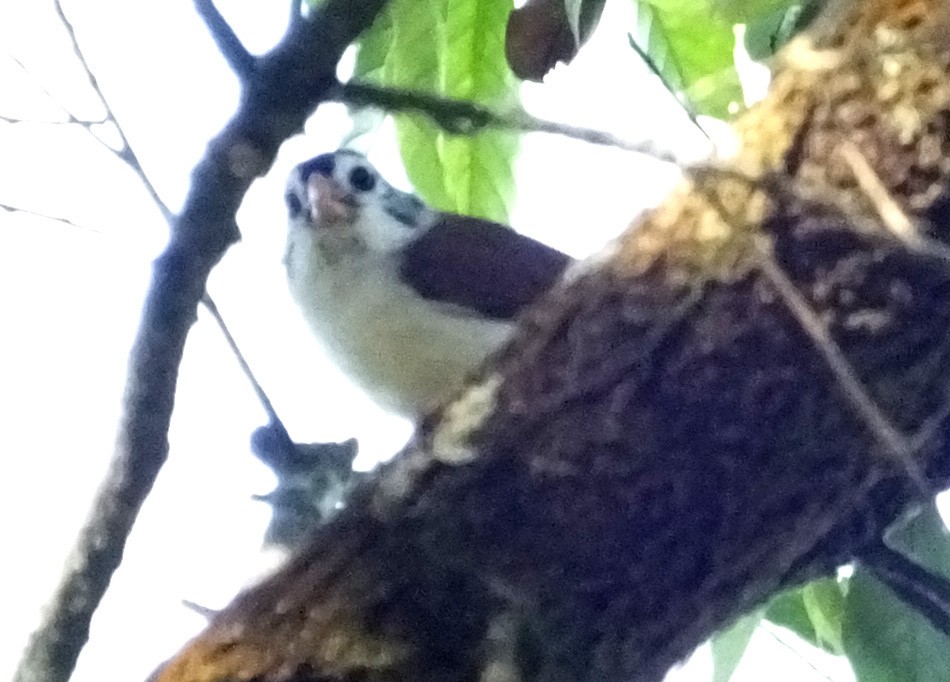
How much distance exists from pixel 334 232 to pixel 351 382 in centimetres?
36

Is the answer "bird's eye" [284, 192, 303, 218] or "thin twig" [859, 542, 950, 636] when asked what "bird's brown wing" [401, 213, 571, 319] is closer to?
"bird's eye" [284, 192, 303, 218]

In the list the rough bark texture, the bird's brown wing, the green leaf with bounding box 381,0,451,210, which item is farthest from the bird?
the rough bark texture

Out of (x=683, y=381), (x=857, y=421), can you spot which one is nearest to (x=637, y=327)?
(x=683, y=381)

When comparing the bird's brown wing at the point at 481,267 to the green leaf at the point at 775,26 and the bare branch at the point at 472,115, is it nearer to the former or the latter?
the green leaf at the point at 775,26

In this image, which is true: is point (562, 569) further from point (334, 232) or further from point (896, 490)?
point (334, 232)

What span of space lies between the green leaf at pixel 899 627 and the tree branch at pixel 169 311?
0.65 m

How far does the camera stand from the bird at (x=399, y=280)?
1896 millimetres

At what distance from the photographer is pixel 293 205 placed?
93.7 inches

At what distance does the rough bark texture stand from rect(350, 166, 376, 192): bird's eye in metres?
1.47

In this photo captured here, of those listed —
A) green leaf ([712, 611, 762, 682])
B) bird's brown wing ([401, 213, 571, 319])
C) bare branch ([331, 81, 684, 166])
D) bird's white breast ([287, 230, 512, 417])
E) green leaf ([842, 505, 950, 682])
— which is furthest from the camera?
bird's brown wing ([401, 213, 571, 319])

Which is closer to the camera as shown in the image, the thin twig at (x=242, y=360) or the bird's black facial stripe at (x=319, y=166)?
the thin twig at (x=242, y=360)

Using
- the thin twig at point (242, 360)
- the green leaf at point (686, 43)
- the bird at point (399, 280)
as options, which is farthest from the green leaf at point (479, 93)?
the bird at point (399, 280)

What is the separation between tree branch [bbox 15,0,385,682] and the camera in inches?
32.1

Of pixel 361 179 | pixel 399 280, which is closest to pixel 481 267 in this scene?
pixel 399 280
